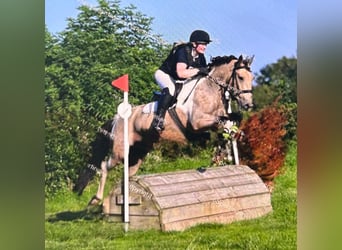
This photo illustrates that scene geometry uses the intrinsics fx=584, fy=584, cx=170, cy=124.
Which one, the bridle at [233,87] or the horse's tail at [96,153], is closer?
the horse's tail at [96,153]

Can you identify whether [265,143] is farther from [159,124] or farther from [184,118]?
[159,124]

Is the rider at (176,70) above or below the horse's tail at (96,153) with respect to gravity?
above

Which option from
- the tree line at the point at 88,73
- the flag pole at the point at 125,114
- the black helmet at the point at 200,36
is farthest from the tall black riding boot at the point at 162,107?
the black helmet at the point at 200,36

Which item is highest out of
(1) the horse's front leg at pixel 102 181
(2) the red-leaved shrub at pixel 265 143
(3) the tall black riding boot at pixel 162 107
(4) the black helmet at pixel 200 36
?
(4) the black helmet at pixel 200 36

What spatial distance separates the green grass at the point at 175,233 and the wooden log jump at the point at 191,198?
2.2 inches

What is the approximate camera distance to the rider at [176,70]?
A: 4.53 m

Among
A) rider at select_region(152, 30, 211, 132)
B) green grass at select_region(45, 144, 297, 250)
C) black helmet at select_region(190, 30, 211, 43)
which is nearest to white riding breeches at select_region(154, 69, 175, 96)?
rider at select_region(152, 30, 211, 132)

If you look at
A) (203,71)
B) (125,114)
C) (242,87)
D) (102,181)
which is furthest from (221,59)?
(102,181)

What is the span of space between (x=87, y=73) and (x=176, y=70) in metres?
0.69

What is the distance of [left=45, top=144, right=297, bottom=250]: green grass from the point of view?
446cm

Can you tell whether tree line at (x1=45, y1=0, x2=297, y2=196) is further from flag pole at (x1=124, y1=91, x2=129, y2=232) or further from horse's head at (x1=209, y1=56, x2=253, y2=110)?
horse's head at (x1=209, y1=56, x2=253, y2=110)

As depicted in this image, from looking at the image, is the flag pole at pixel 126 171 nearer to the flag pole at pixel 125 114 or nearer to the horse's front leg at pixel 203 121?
the flag pole at pixel 125 114
